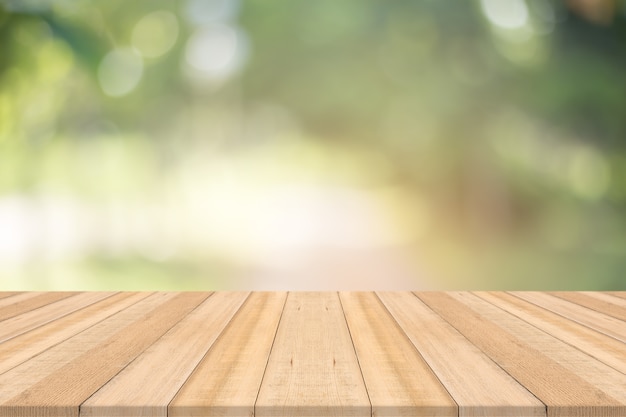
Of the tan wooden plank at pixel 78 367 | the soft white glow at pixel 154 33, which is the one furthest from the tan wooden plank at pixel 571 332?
the soft white glow at pixel 154 33

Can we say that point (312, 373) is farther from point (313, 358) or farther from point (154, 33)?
point (154, 33)

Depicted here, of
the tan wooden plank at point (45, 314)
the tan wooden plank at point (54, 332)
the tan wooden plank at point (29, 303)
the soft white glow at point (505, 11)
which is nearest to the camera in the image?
the tan wooden plank at point (54, 332)

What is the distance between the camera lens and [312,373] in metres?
1.35

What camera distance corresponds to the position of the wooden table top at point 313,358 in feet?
3.78

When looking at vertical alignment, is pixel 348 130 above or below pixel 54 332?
above

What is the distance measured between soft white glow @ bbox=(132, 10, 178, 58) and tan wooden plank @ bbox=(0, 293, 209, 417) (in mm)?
1441

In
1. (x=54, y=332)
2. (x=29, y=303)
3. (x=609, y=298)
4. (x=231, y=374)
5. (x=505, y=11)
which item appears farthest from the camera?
(x=505, y=11)

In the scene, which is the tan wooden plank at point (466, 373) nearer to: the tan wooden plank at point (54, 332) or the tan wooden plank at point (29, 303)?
the tan wooden plank at point (54, 332)

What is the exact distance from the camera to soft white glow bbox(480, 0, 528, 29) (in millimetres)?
3045

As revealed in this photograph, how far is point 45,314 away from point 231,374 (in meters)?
1.03

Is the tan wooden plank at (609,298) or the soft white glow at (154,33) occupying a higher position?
the soft white glow at (154,33)

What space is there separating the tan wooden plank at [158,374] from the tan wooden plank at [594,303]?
1205 millimetres

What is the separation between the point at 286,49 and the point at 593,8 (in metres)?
1.39

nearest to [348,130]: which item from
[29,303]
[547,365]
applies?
[29,303]
